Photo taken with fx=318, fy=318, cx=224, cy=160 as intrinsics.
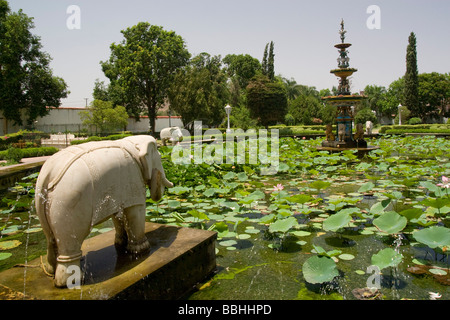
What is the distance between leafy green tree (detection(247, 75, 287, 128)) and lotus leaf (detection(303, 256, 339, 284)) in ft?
104

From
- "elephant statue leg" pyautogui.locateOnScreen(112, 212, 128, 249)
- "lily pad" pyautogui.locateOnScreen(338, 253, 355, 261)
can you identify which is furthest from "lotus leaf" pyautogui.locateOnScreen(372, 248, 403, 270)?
"elephant statue leg" pyautogui.locateOnScreen(112, 212, 128, 249)

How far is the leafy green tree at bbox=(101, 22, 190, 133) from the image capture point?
83.2ft

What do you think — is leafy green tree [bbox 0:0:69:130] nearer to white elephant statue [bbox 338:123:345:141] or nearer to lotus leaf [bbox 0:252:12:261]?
white elephant statue [bbox 338:123:345:141]

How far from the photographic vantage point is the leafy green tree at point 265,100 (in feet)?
109

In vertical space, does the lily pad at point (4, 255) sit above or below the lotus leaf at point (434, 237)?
below

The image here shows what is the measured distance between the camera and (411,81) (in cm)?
3538

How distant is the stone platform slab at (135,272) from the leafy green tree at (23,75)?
2504 cm

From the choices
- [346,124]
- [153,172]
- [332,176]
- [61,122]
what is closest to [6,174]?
[153,172]

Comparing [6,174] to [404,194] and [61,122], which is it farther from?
[61,122]

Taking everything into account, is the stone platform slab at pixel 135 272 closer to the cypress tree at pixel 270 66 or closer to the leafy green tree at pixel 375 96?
the cypress tree at pixel 270 66

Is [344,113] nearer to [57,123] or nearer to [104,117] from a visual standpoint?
[104,117]

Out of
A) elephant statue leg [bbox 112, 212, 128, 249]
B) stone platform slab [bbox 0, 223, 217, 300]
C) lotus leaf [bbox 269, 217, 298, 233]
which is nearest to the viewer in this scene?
stone platform slab [bbox 0, 223, 217, 300]

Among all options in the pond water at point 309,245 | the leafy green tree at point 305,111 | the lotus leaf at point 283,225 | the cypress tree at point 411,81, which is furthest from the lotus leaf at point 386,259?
the cypress tree at point 411,81

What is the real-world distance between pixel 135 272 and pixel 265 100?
32412 mm
